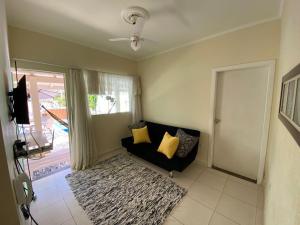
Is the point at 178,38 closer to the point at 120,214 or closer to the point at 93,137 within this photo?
the point at 93,137

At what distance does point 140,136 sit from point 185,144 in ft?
3.61

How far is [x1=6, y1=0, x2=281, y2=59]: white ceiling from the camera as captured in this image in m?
1.60

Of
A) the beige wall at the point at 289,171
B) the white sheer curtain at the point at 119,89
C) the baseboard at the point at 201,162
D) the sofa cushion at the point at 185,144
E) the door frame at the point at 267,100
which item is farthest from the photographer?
the white sheer curtain at the point at 119,89

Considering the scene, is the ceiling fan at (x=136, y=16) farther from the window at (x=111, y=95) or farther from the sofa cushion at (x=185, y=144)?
the sofa cushion at (x=185, y=144)

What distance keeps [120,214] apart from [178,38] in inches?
116

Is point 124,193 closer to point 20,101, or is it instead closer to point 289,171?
point 20,101

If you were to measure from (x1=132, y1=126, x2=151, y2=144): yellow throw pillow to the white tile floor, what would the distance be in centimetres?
104

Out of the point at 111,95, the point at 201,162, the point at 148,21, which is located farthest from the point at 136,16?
the point at 201,162

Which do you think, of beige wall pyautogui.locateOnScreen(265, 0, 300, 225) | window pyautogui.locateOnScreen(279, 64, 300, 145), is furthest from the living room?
window pyautogui.locateOnScreen(279, 64, 300, 145)

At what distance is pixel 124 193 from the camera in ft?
6.56

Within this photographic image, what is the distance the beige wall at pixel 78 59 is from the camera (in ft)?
6.79

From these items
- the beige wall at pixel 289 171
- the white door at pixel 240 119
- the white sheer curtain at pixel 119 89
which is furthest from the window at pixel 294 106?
the white sheer curtain at pixel 119 89

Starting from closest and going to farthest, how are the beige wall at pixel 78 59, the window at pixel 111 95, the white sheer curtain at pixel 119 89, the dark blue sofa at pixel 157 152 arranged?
the beige wall at pixel 78 59 → the dark blue sofa at pixel 157 152 → the white sheer curtain at pixel 119 89 → the window at pixel 111 95

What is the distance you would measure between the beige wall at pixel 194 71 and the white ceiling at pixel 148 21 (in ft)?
0.69
